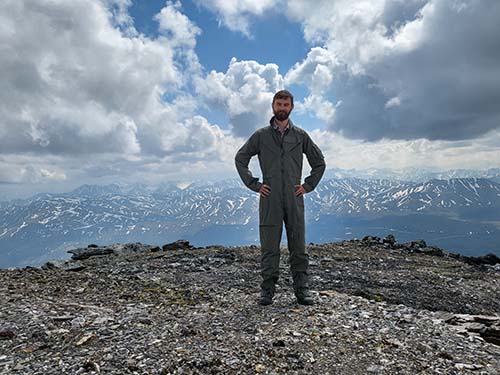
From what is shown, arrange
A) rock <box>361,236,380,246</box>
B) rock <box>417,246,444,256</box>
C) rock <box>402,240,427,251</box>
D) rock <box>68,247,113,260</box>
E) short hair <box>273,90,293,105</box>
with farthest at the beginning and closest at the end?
rock <box>361,236,380,246</box> → rock <box>402,240,427,251</box> → rock <box>417,246,444,256</box> → rock <box>68,247,113,260</box> → short hair <box>273,90,293,105</box>

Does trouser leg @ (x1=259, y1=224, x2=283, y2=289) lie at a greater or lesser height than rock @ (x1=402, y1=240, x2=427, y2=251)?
greater

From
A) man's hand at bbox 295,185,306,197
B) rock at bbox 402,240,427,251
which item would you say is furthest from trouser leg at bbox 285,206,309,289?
rock at bbox 402,240,427,251

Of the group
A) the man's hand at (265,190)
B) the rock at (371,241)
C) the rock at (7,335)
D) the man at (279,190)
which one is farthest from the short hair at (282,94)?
the rock at (371,241)

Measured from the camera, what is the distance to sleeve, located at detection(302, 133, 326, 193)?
8.82 metres

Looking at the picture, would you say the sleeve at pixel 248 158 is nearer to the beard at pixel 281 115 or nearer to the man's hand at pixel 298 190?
the beard at pixel 281 115

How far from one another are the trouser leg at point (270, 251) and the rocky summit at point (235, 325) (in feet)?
2.37

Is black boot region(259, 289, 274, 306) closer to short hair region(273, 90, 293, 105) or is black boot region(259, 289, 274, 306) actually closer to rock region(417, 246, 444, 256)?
short hair region(273, 90, 293, 105)

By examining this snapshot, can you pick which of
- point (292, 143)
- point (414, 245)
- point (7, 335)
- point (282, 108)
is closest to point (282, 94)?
point (282, 108)

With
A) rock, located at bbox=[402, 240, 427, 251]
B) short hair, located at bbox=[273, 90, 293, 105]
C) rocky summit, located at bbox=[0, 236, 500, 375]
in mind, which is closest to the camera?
rocky summit, located at bbox=[0, 236, 500, 375]

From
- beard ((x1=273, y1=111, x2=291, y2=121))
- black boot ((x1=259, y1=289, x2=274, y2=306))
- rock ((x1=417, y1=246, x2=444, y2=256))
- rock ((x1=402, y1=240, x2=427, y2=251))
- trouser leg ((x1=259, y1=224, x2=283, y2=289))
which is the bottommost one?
rock ((x1=417, y1=246, x2=444, y2=256))

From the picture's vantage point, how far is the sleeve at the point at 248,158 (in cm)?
858

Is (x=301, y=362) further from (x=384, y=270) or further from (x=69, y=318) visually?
(x=384, y=270)

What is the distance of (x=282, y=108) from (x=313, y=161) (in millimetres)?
1739

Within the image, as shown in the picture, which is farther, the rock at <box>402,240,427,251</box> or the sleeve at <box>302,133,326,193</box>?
the rock at <box>402,240,427,251</box>
